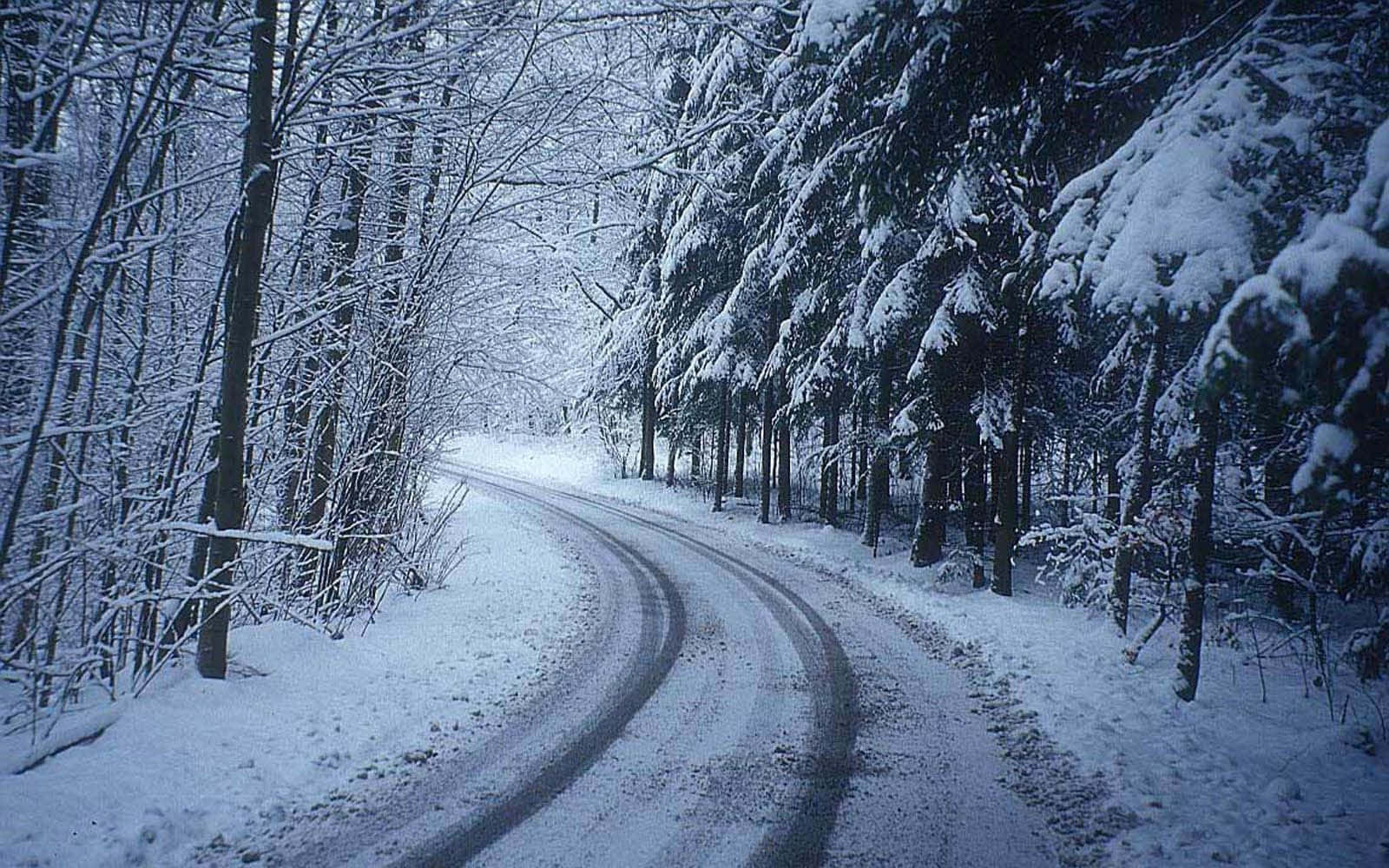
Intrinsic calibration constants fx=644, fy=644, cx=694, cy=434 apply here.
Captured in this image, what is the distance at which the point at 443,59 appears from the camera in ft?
A: 16.3

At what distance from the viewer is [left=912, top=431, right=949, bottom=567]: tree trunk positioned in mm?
12602

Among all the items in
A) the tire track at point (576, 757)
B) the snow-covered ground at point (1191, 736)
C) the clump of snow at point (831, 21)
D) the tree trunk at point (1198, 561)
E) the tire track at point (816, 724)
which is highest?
the clump of snow at point (831, 21)

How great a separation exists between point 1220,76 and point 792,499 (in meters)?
21.1

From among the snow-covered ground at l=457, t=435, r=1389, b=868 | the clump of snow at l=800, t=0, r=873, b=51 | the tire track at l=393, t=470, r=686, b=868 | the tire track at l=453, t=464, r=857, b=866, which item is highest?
the clump of snow at l=800, t=0, r=873, b=51

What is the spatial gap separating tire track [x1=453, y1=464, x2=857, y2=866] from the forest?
338 centimetres

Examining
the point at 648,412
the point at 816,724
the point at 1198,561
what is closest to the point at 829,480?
the point at 648,412

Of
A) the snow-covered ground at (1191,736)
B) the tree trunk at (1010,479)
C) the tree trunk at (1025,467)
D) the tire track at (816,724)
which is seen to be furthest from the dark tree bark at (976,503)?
the tire track at (816,724)

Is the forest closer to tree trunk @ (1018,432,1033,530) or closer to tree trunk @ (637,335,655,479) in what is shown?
tree trunk @ (1018,432,1033,530)

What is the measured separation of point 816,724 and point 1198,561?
426 centimetres

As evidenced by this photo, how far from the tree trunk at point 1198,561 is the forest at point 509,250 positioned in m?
0.03

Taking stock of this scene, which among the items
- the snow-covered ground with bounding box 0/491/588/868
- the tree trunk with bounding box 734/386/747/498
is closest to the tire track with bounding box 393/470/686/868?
the snow-covered ground with bounding box 0/491/588/868

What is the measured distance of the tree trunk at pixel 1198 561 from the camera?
6.23m

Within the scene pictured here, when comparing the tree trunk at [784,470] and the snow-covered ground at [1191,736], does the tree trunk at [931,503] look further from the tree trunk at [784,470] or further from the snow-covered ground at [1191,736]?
the tree trunk at [784,470]

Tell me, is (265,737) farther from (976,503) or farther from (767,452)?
(767,452)
